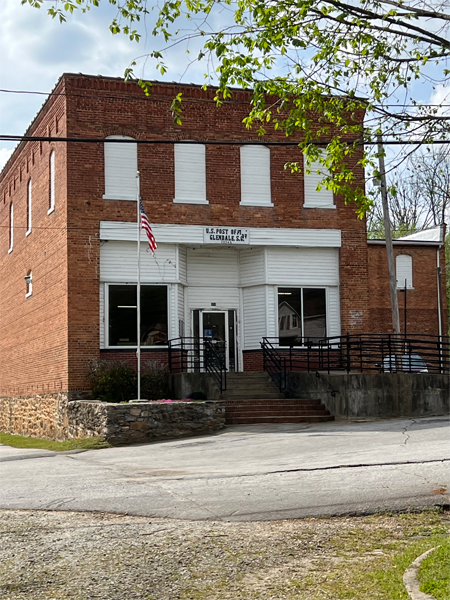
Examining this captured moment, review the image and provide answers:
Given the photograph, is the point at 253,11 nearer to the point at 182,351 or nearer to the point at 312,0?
the point at 312,0

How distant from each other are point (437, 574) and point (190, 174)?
834 inches

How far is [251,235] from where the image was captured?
26906mm

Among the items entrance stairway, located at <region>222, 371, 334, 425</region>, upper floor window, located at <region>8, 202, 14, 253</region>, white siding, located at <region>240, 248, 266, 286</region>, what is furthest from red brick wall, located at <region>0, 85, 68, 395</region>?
white siding, located at <region>240, 248, 266, 286</region>

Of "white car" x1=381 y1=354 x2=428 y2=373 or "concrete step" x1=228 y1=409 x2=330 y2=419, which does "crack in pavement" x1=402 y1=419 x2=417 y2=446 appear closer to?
"white car" x1=381 y1=354 x2=428 y2=373

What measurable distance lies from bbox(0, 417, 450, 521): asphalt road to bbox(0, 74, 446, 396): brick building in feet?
26.0

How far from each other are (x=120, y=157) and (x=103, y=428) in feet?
33.5

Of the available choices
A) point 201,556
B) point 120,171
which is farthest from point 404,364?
point 201,556

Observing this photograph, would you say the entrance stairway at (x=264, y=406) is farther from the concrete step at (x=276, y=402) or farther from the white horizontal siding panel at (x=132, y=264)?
the white horizontal siding panel at (x=132, y=264)

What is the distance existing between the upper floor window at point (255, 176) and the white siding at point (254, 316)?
2929 millimetres

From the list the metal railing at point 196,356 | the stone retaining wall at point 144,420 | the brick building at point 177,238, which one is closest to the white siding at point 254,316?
the brick building at point 177,238

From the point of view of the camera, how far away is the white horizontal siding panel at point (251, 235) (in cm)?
2573

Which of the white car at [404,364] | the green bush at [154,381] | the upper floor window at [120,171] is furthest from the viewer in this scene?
the upper floor window at [120,171]

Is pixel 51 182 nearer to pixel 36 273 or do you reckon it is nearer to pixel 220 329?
pixel 36 273

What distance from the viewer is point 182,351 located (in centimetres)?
2592
